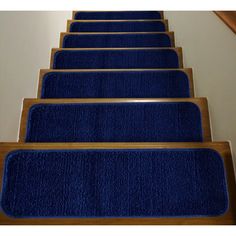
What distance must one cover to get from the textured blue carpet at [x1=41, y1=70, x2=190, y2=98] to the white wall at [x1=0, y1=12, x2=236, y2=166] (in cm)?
14

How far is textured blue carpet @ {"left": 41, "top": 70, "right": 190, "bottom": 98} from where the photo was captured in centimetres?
137

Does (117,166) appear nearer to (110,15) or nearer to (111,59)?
(111,59)

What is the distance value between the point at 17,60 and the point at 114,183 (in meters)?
0.84

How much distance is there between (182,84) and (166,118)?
340mm

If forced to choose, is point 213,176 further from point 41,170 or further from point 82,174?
point 41,170

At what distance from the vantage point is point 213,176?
3.09 feet

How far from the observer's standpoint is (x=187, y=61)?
1.68 meters

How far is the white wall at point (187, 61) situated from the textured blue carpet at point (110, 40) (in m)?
0.22

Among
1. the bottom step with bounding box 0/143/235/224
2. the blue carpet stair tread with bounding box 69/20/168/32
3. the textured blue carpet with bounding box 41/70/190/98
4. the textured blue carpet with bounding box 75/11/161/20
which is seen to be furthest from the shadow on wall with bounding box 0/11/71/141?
the textured blue carpet with bounding box 75/11/161/20

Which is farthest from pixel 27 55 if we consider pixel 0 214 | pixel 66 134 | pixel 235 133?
pixel 235 133

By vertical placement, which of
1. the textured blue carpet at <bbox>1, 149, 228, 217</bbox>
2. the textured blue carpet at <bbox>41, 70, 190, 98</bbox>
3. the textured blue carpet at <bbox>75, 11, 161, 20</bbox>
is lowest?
the textured blue carpet at <bbox>1, 149, 228, 217</bbox>

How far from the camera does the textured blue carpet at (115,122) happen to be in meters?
1.12

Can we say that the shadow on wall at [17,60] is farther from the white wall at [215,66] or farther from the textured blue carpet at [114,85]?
the white wall at [215,66]

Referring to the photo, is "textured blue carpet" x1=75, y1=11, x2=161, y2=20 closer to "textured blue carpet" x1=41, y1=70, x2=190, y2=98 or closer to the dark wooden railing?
"textured blue carpet" x1=41, y1=70, x2=190, y2=98
